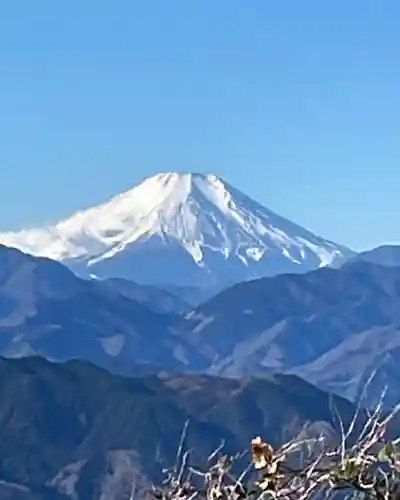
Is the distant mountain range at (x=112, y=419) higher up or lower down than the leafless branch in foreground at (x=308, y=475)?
lower down

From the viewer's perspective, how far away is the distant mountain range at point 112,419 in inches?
3027

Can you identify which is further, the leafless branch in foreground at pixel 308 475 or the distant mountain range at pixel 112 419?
the distant mountain range at pixel 112 419

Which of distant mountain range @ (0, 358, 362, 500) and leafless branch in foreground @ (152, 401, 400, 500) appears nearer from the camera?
leafless branch in foreground @ (152, 401, 400, 500)

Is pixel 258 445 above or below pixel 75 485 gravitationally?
above

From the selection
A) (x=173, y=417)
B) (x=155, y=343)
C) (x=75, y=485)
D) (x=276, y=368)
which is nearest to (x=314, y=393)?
(x=173, y=417)

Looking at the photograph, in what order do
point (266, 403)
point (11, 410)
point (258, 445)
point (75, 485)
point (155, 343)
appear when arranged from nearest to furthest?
point (258, 445) < point (75, 485) < point (11, 410) < point (266, 403) < point (155, 343)

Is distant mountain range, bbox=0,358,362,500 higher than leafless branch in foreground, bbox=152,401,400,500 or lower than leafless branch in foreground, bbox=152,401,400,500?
lower

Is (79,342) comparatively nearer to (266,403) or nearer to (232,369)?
(232,369)

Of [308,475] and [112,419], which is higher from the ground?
[308,475]

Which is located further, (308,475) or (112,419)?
(112,419)

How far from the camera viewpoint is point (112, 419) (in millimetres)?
91688

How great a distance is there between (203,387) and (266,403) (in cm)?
612

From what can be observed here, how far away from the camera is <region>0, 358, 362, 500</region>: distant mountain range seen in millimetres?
76875

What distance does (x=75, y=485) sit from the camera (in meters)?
75.8
